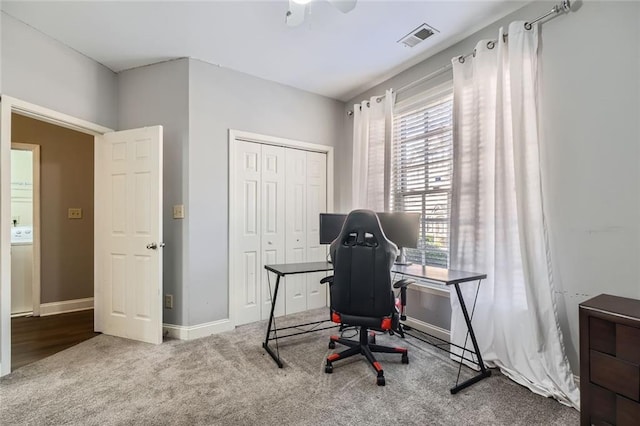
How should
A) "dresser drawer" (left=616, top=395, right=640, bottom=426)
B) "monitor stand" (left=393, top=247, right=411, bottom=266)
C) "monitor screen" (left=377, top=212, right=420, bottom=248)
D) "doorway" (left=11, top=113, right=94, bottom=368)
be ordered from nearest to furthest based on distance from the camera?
"dresser drawer" (left=616, top=395, right=640, bottom=426) < "monitor screen" (left=377, top=212, right=420, bottom=248) < "monitor stand" (left=393, top=247, right=411, bottom=266) < "doorway" (left=11, top=113, right=94, bottom=368)

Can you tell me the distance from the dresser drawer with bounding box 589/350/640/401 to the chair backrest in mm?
1071

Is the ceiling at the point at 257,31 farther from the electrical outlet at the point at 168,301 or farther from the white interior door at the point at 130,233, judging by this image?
the electrical outlet at the point at 168,301

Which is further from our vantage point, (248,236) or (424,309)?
(248,236)

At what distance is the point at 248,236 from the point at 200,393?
1.69 metres

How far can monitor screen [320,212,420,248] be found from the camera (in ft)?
8.65

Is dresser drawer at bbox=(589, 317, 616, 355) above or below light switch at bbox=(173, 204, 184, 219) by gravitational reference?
below

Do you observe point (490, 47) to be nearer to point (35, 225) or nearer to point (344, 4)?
point (344, 4)

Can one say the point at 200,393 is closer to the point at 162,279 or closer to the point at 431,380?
the point at 162,279

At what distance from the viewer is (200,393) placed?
1.94 meters

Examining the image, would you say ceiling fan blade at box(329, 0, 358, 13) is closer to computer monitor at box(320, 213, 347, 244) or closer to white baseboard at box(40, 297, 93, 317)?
computer monitor at box(320, 213, 347, 244)

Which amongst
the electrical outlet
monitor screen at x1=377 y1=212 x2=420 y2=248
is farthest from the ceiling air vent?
the electrical outlet

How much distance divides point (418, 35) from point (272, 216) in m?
2.34

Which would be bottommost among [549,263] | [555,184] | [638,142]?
[549,263]

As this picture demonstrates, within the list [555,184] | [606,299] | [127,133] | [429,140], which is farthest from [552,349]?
[127,133]
